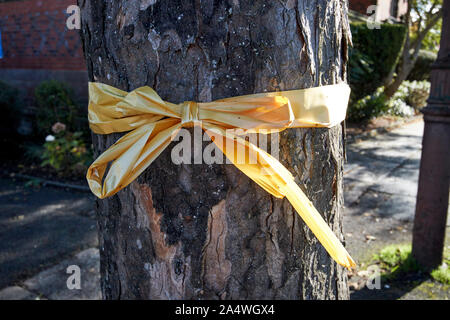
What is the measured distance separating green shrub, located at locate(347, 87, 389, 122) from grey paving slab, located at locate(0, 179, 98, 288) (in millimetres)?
7134

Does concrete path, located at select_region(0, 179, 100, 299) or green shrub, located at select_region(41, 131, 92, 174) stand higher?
green shrub, located at select_region(41, 131, 92, 174)

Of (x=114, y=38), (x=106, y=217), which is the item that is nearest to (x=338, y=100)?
(x=114, y=38)

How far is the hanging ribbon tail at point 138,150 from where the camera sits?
1183mm

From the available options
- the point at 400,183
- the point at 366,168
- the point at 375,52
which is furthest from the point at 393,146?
the point at 375,52

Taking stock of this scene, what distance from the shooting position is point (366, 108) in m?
10.1

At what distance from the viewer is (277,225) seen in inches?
52.3

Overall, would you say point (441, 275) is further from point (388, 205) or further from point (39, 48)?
point (39, 48)

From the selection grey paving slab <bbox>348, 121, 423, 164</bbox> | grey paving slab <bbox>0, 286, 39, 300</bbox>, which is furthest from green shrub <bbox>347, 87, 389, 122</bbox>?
grey paving slab <bbox>0, 286, 39, 300</bbox>

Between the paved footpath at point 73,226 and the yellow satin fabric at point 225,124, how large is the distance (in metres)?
2.18

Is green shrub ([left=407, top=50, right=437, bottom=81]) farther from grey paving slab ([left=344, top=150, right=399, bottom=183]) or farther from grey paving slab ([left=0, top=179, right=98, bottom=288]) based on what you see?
grey paving slab ([left=0, top=179, right=98, bottom=288])

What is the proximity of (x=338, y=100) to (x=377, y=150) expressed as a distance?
691 cm

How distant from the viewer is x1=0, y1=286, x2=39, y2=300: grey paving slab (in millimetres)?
2922

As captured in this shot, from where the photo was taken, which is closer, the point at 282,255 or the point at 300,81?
the point at 300,81
